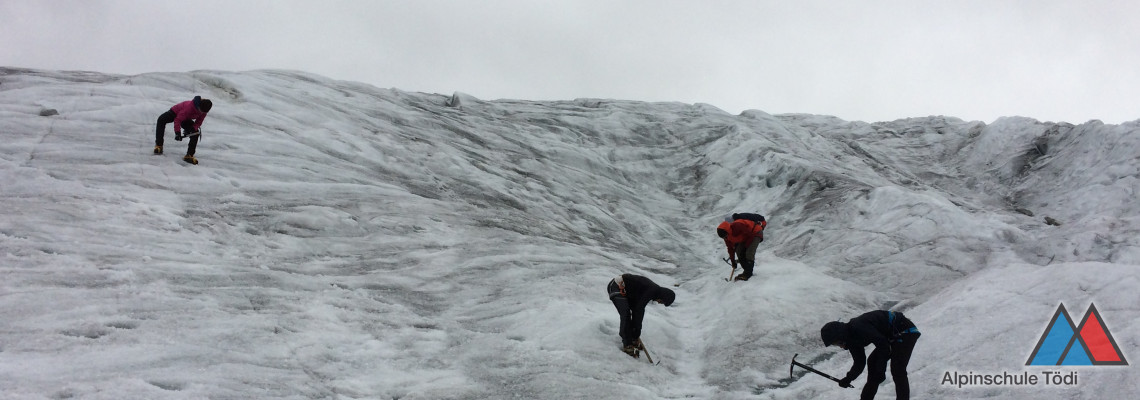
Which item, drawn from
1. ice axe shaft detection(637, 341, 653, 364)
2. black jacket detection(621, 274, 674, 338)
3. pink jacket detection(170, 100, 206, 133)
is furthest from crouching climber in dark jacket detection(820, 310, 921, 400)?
pink jacket detection(170, 100, 206, 133)

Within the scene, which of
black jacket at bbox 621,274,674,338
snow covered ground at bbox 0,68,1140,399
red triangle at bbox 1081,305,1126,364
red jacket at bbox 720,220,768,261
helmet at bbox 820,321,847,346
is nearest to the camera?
red triangle at bbox 1081,305,1126,364

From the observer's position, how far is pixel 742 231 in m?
15.1

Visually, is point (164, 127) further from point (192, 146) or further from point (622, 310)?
point (622, 310)

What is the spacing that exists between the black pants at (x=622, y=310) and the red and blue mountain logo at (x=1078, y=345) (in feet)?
17.7

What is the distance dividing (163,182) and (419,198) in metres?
5.80

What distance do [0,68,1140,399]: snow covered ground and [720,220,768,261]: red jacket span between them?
979mm

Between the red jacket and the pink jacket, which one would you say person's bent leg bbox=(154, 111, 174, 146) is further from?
the red jacket

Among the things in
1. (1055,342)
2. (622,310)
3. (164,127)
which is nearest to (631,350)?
(622,310)

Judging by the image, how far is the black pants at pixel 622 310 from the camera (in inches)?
435

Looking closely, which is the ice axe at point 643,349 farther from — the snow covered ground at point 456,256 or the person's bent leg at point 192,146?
the person's bent leg at point 192,146

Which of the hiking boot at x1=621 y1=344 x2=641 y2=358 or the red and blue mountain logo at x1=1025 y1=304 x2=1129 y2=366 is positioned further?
the hiking boot at x1=621 y1=344 x2=641 y2=358

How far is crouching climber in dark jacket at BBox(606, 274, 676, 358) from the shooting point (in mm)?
10977

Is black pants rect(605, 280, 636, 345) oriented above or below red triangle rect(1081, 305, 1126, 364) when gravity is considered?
below

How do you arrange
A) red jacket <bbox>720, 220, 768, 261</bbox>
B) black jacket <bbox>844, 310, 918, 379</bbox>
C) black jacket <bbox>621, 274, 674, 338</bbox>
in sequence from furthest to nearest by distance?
red jacket <bbox>720, 220, 768, 261</bbox> < black jacket <bbox>621, 274, 674, 338</bbox> < black jacket <bbox>844, 310, 918, 379</bbox>
